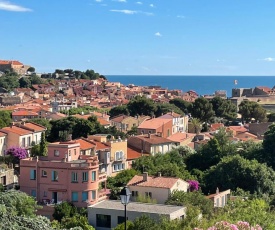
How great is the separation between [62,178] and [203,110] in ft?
126

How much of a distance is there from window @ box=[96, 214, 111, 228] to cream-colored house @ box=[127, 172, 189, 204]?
11.8 feet

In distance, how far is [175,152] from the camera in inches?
1634

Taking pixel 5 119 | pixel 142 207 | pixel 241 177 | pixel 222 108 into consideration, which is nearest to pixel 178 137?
pixel 241 177

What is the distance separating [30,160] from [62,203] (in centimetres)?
367

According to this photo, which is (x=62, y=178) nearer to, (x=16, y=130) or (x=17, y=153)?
(x=17, y=153)

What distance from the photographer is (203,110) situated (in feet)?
220

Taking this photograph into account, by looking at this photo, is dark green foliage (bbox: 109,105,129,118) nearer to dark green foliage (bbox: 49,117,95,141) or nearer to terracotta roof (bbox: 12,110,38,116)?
terracotta roof (bbox: 12,110,38,116)

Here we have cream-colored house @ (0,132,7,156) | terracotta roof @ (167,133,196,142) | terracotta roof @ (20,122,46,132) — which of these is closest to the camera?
cream-colored house @ (0,132,7,156)

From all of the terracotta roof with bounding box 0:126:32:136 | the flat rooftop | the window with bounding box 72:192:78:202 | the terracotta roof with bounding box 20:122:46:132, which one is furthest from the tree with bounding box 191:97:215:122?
the flat rooftop

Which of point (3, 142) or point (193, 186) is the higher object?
point (3, 142)

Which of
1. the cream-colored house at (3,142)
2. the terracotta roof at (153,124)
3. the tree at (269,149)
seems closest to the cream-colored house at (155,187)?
the tree at (269,149)

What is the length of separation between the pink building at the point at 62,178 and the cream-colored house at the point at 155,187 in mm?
1853

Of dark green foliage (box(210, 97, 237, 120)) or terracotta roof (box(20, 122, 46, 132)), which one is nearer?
terracotta roof (box(20, 122, 46, 132))

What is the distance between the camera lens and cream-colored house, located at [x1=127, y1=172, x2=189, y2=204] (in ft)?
98.2
